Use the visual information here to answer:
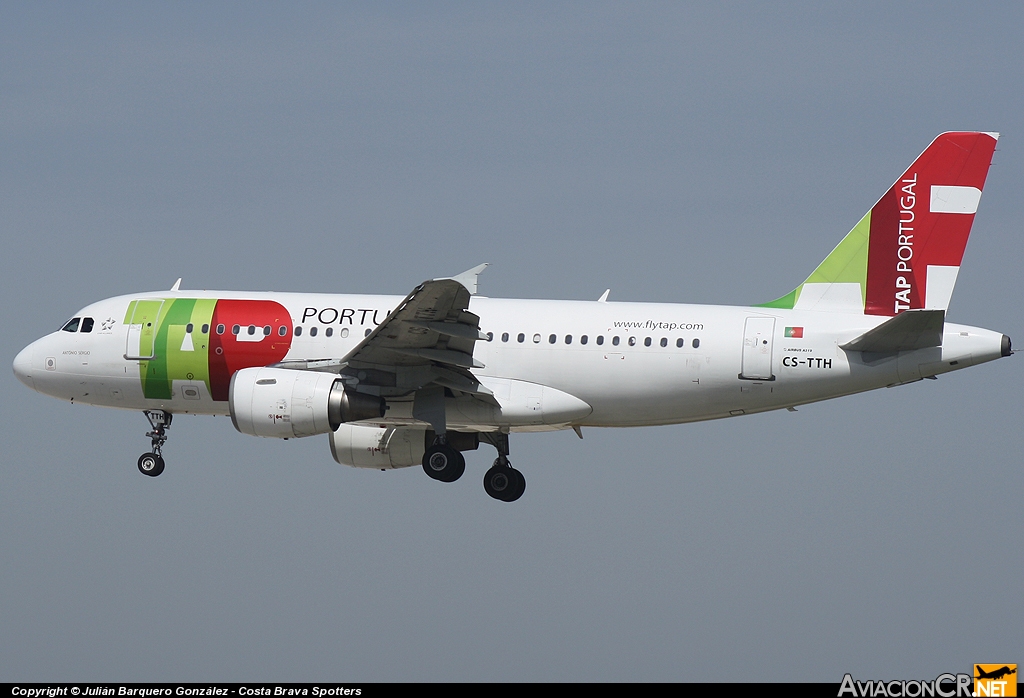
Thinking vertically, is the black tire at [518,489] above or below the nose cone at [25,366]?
below

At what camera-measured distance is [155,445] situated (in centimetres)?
4541

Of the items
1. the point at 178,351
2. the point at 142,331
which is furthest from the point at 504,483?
the point at 142,331

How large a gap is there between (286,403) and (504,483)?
805 centimetres

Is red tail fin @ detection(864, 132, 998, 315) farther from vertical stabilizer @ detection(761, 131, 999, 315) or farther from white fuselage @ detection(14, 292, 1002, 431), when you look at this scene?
white fuselage @ detection(14, 292, 1002, 431)

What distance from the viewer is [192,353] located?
43406 millimetres

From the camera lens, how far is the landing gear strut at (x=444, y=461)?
43094 millimetres

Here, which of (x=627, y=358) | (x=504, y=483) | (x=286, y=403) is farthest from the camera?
(x=504, y=483)

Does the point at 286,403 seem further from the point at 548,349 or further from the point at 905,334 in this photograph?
the point at 905,334

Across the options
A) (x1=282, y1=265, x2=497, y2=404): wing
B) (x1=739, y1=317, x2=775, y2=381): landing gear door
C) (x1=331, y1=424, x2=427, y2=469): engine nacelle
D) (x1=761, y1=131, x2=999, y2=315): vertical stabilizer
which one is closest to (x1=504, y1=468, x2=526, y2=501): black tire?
(x1=331, y1=424, x2=427, y2=469): engine nacelle

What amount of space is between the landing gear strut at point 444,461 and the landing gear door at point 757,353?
322 inches

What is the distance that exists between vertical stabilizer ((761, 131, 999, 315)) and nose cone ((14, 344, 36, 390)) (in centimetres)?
2155

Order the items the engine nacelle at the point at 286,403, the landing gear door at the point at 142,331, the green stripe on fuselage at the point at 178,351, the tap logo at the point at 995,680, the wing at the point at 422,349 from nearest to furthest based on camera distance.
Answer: the tap logo at the point at 995,680 → the wing at the point at 422,349 → the engine nacelle at the point at 286,403 → the green stripe on fuselage at the point at 178,351 → the landing gear door at the point at 142,331

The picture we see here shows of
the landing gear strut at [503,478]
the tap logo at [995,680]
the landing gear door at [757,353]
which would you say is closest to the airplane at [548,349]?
the landing gear door at [757,353]

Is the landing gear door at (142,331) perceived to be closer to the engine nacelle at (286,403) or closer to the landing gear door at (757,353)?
the engine nacelle at (286,403)
